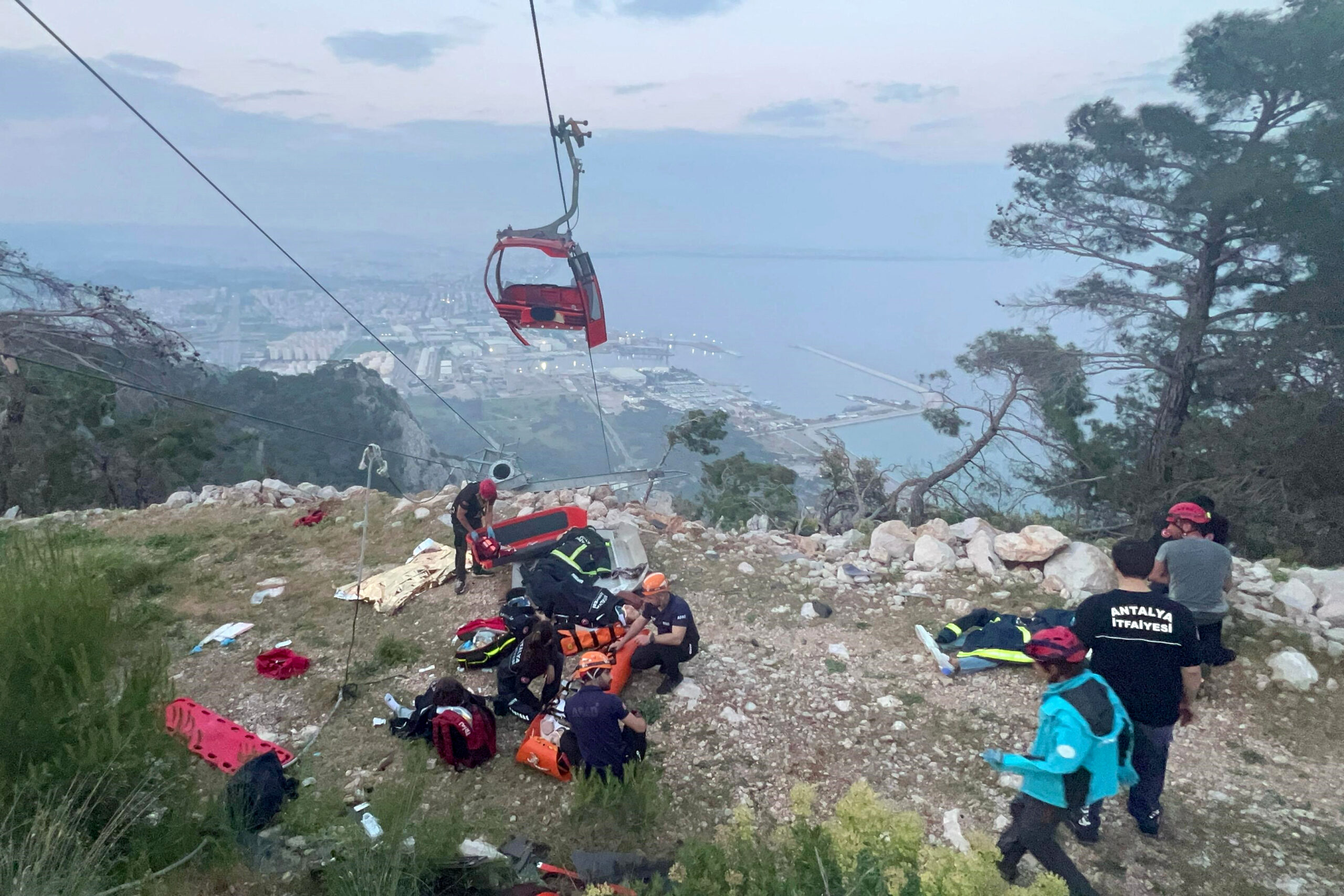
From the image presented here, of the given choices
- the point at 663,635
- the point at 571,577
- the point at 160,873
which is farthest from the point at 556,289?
the point at 160,873

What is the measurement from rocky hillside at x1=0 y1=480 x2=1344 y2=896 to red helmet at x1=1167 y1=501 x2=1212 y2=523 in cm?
158

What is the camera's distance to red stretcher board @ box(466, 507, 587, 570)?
7.67 metres

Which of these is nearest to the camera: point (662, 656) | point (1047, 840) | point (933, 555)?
point (1047, 840)

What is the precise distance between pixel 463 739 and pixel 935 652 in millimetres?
3846

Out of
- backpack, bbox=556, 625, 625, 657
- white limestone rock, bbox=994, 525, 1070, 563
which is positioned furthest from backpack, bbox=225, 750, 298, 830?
white limestone rock, bbox=994, 525, 1070, 563

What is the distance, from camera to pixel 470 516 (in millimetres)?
7438

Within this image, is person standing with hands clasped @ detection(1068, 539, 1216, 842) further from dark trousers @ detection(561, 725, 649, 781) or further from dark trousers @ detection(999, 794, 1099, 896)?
dark trousers @ detection(561, 725, 649, 781)

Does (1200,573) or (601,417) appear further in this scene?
(601,417)

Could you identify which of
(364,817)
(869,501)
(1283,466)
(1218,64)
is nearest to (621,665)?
(364,817)

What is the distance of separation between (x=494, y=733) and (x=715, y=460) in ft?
38.7

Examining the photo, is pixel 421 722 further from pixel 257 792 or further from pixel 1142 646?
pixel 1142 646

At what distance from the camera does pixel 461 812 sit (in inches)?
162

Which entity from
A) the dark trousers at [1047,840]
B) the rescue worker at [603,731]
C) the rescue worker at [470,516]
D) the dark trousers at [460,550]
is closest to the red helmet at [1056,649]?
the dark trousers at [1047,840]

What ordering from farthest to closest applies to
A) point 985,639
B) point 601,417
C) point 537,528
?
1. point 601,417
2. point 537,528
3. point 985,639
